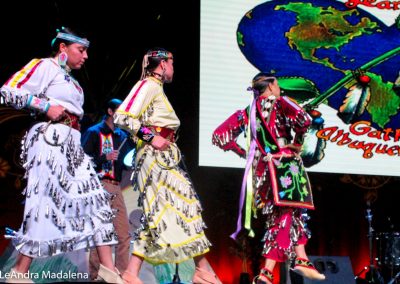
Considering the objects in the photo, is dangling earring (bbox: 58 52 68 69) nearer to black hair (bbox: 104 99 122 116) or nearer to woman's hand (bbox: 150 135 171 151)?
woman's hand (bbox: 150 135 171 151)

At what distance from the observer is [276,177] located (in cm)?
484

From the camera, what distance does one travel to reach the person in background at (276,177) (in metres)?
4.75

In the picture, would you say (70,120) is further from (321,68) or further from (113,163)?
(321,68)

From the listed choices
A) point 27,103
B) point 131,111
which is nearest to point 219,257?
point 131,111

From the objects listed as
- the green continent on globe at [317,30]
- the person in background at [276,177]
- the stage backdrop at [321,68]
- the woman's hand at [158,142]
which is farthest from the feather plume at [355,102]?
the woman's hand at [158,142]

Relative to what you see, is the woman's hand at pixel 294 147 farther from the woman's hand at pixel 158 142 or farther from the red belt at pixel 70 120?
the red belt at pixel 70 120

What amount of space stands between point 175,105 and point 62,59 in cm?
219

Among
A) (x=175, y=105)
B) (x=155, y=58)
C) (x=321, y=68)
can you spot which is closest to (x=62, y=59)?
(x=155, y=58)

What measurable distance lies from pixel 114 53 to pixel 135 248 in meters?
2.42

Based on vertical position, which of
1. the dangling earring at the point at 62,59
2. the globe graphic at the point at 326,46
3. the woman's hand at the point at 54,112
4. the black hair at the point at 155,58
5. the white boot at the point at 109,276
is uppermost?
the globe graphic at the point at 326,46

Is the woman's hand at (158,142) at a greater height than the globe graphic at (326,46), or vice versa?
the globe graphic at (326,46)

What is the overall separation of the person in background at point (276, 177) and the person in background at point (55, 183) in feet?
3.94

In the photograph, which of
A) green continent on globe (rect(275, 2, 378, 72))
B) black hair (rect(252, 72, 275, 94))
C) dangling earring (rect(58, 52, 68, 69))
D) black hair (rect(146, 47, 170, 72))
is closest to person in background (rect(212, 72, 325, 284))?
black hair (rect(252, 72, 275, 94))

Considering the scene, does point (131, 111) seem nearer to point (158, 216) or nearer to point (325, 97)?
point (158, 216)
